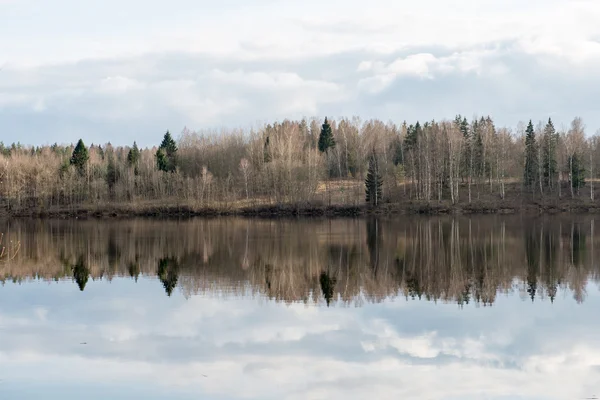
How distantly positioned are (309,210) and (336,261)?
53136mm

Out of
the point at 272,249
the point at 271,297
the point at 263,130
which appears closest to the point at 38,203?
the point at 263,130

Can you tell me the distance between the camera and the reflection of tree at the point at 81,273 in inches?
1283

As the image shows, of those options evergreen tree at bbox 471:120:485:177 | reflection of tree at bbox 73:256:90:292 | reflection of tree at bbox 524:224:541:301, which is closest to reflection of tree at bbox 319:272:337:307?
reflection of tree at bbox 524:224:541:301

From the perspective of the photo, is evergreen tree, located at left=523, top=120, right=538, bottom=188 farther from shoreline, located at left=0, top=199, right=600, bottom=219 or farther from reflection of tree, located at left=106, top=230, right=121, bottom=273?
reflection of tree, located at left=106, top=230, right=121, bottom=273

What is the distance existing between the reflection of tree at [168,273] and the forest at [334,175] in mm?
52698

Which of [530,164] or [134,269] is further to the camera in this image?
[530,164]

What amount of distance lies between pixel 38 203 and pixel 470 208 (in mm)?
61809

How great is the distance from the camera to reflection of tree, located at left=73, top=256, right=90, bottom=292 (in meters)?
32.6

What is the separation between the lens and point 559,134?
99.9 metres

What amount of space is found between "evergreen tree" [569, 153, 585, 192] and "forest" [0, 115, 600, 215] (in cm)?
14

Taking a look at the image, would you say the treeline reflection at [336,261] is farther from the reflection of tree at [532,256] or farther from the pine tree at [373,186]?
the pine tree at [373,186]

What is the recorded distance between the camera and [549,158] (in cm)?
9294

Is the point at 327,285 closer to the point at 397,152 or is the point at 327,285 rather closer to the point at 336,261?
the point at 336,261

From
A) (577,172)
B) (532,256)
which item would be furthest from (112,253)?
(577,172)
